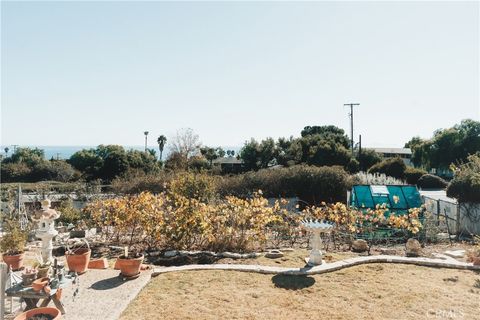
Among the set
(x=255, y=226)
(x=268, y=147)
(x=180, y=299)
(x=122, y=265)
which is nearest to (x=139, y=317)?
(x=180, y=299)

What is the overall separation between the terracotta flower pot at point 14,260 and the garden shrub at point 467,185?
12085mm

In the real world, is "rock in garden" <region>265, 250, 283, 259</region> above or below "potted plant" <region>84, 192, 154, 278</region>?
below

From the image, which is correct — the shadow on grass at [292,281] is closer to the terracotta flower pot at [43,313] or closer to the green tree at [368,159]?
the terracotta flower pot at [43,313]

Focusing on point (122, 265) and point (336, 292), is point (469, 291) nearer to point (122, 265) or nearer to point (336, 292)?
point (336, 292)

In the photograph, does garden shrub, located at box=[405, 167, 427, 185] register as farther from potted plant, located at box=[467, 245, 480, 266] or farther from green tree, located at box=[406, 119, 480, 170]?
potted plant, located at box=[467, 245, 480, 266]

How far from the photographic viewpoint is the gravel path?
4574mm

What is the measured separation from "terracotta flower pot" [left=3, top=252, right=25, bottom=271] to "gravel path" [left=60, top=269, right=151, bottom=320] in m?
1.37

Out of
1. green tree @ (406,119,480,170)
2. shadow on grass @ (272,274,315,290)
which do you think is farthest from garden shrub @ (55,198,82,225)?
green tree @ (406,119,480,170)

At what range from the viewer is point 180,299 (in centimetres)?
522

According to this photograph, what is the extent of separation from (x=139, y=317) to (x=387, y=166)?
3013cm

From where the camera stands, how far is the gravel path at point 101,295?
4.57 metres

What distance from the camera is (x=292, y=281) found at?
6.04 m

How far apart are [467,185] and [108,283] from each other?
1087 cm

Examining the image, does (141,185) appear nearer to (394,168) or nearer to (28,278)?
(28,278)
